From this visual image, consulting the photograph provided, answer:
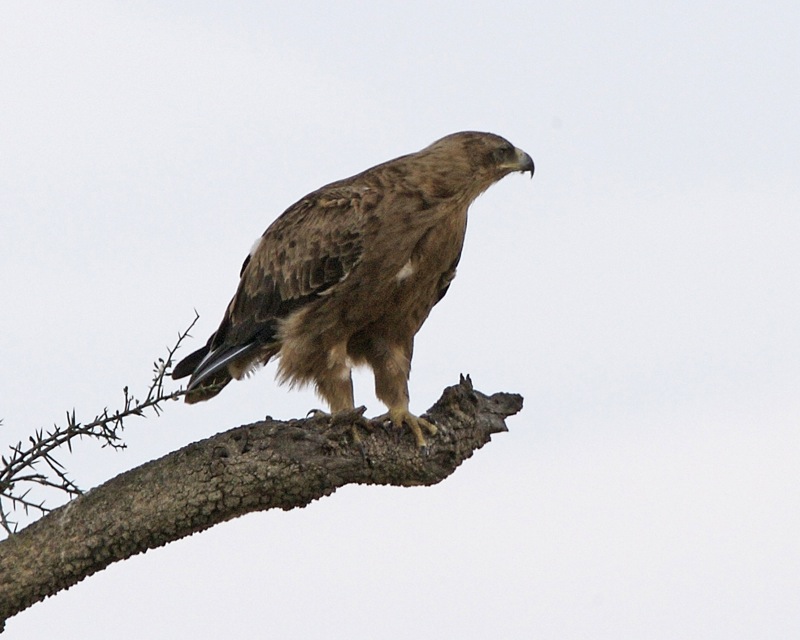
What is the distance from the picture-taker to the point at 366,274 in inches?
252

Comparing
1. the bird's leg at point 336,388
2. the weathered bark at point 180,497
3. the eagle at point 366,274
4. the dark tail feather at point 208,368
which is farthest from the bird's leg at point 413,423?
the dark tail feather at point 208,368

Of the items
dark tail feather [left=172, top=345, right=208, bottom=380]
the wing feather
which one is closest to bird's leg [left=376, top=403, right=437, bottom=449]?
the wing feather

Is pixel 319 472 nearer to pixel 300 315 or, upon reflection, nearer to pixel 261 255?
pixel 300 315

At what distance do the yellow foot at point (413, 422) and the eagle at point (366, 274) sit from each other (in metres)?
0.55

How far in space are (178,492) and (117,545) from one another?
0.32 m

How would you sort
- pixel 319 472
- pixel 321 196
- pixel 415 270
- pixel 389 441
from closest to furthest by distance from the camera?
pixel 319 472, pixel 389 441, pixel 415 270, pixel 321 196

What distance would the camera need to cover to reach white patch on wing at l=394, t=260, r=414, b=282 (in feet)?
21.0

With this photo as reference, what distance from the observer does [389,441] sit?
18.6 ft

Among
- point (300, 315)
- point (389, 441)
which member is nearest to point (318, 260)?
point (300, 315)

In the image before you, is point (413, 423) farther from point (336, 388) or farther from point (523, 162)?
point (523, 162)

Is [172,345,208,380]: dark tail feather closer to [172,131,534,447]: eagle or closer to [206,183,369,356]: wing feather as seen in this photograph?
[206,183,369,356]: wing feather

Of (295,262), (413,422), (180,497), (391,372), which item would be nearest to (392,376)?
(391,372)

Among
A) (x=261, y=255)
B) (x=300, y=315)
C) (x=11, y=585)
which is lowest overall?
(x=11, y=585)

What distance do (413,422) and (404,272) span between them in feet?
3.02
